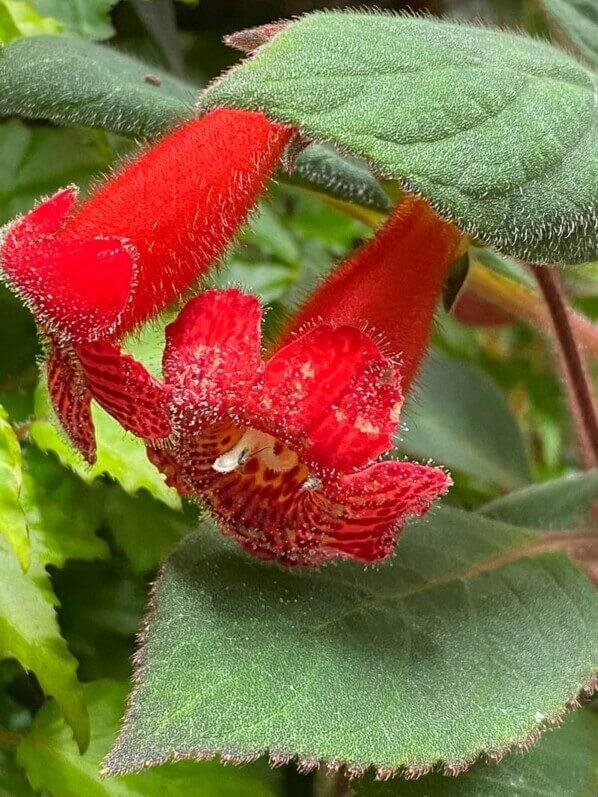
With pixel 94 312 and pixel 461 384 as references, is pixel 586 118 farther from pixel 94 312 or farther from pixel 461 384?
pixel 461 384

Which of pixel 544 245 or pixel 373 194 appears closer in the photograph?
pixel 544 245

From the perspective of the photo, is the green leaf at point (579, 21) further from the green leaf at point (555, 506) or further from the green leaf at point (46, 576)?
the green leaf at point (46, 576)

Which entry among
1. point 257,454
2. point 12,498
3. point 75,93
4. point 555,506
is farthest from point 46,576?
point 555,506

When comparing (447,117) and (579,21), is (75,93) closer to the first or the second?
(447,117)

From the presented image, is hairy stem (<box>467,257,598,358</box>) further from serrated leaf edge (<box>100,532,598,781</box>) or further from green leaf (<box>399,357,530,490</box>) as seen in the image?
serrated leaf edge (<box>100,532,598,781</box>)

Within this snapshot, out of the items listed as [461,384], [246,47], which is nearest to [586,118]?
[246,47]

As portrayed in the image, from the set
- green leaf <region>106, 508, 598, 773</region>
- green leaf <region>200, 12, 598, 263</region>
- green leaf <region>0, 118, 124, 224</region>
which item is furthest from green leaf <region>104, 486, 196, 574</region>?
green leaf <region>200, 12, 598, 263</region>

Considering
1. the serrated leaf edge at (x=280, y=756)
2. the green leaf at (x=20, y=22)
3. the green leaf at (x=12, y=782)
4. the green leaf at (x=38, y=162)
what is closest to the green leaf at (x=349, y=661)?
the serrated leaf edge at (x=280, y=756)
